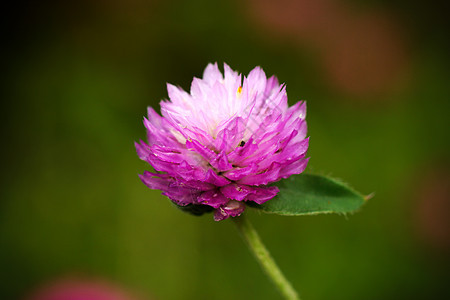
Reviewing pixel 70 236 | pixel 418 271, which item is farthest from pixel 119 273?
pixel 418 271

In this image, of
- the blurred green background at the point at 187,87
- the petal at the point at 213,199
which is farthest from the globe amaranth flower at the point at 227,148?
the blurred green background at the point at 187,87

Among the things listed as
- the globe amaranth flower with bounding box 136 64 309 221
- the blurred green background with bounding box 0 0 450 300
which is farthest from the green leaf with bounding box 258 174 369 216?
the blurred green background with bounding box 0 0 450 300

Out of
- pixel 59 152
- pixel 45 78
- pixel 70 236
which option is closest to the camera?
pixel 70 236

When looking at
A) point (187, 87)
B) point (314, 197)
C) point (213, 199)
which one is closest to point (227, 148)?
point (213, 199)

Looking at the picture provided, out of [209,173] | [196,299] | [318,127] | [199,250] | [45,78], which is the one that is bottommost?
[196,299]

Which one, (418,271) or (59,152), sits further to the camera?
(59,152)

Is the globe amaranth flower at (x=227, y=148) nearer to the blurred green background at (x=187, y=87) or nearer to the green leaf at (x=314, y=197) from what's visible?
the green leaf at (x=314, y=197)

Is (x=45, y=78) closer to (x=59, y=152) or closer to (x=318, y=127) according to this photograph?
(x=59, y=152)
